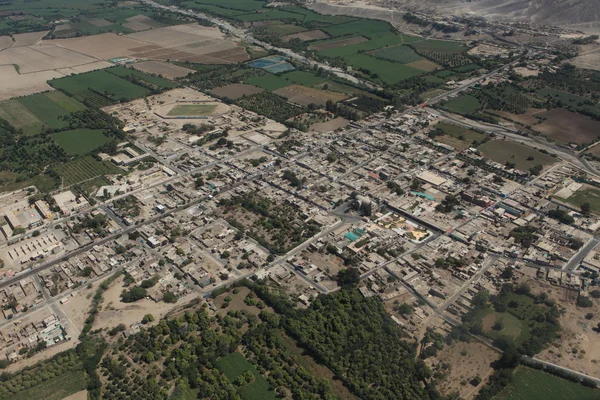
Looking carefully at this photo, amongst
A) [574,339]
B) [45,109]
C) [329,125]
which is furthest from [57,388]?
[45,109]

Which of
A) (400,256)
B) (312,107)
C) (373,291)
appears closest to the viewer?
(373,291)

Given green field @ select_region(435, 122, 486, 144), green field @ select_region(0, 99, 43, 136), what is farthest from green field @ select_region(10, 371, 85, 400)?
green field @ select_region(435, 122, 486, 144)

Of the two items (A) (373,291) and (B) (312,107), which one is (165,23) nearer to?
(B) (312,107)

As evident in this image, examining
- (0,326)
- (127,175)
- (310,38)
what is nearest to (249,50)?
(310,38)

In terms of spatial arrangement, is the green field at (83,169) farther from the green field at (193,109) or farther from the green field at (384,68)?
the green field at (384,68)

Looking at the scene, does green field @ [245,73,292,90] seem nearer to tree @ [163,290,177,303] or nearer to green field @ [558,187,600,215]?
green field @ [558,187,600,215]

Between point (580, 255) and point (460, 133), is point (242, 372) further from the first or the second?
point (460, 133)
